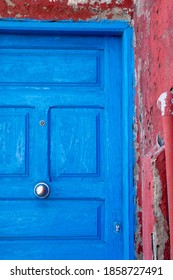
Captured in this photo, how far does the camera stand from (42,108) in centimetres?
348

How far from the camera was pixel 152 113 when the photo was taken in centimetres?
307

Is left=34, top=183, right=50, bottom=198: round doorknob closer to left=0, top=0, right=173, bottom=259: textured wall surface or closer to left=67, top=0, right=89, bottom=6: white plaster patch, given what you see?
left=0, top=0, right=173, bottom=259: textured wall surface

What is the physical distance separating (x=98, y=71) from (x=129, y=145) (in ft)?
1.75

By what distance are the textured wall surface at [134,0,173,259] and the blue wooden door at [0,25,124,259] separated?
17 cm

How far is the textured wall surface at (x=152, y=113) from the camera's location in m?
2.61

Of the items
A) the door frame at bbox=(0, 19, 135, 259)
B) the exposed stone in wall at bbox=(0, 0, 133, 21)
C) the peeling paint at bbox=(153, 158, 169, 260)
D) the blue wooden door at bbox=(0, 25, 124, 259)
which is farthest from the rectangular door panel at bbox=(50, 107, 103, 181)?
the peeling paint at bbox=(153, 158, 169, 260)

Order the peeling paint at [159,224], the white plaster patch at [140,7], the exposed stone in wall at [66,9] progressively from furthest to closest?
the exposed stone in wall at [66,9] < the white plaster patch at [140,7] < the peeling paint at [159,224]

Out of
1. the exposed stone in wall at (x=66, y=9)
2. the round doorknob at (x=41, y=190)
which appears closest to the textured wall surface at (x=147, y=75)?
the exposed stone in wall at (x=66, y=9)

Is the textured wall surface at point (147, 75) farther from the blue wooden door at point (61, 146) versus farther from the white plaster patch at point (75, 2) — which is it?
the blue wooden door at point (61, 146)

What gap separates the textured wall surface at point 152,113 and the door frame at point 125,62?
4 centimetres

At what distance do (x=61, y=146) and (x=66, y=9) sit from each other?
866 mm

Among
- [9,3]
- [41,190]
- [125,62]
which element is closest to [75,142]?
[41,190]

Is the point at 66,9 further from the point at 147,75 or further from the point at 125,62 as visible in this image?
the point at 147,75

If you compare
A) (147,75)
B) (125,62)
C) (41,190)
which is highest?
(125,62)
